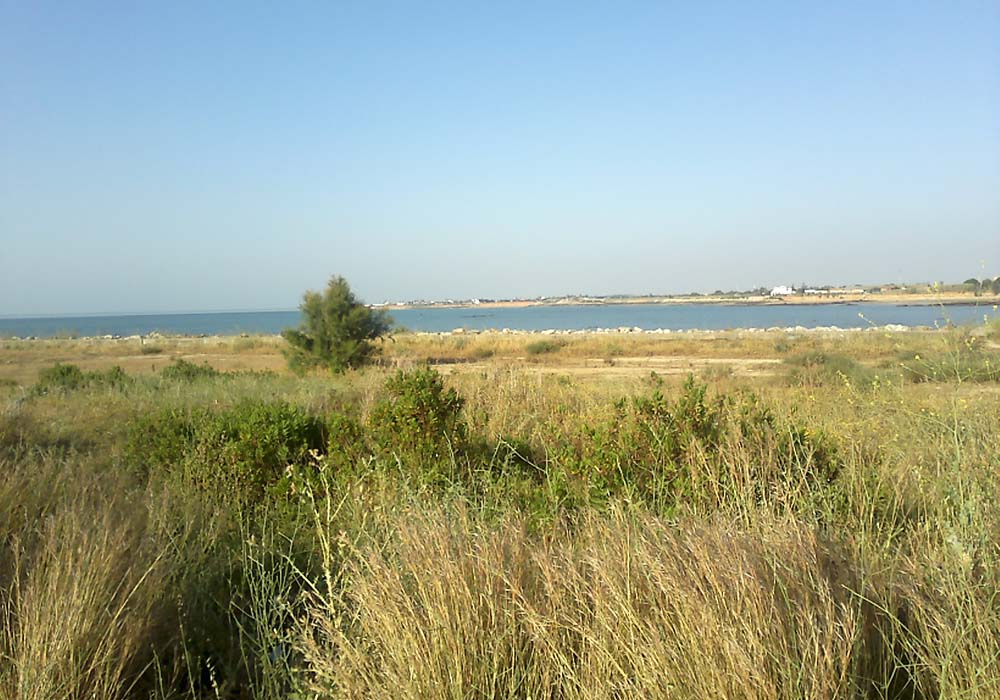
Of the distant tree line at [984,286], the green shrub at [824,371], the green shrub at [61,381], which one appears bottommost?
the green shrub at [824,371]

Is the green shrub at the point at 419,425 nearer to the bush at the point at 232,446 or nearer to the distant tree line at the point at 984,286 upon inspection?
the bush at the point at 232,446

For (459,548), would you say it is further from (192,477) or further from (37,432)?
(37,432)

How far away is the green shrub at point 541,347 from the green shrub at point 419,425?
29.6 metres

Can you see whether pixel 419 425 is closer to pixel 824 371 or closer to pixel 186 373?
pixel 186 373

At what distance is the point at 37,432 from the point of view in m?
9.07

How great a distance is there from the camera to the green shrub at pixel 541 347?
37.9m

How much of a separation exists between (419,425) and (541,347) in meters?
31.2

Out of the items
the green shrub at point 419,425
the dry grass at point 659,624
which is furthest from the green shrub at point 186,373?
the dry grass at point 659,624

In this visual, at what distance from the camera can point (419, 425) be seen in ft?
24.5

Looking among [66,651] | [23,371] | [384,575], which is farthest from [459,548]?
[23,371]

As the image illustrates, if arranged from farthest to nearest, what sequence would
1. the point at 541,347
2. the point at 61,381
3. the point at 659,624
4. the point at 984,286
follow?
the point at 541,347 → the point at 61,381 → the point at 984,286 → the point at 659,624

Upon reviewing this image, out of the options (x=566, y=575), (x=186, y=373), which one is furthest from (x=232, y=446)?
(x=186, y=373)

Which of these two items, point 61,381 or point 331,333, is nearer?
point 61,381

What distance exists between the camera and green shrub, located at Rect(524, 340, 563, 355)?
Answer: 124 ft
